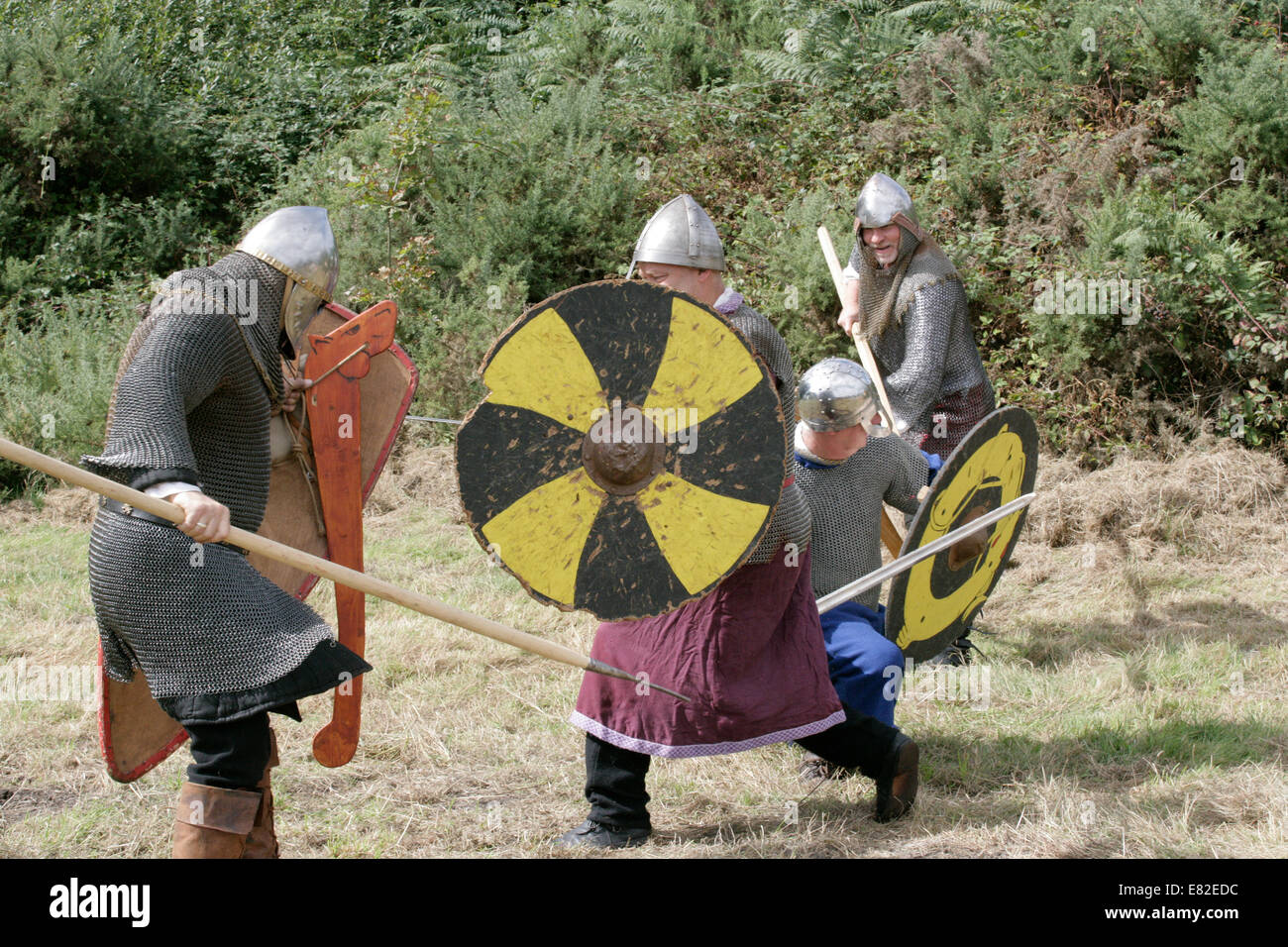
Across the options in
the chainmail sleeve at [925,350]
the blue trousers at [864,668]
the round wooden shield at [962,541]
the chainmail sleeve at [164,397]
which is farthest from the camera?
the chainmail sleeve at [925,350]

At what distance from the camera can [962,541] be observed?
3.55m

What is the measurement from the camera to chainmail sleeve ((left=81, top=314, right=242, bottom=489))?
2.31 m

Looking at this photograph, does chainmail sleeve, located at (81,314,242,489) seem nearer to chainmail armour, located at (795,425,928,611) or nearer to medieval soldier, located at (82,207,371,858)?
medieval soldier, located at (82,207,371,858)

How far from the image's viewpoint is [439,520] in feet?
20.1

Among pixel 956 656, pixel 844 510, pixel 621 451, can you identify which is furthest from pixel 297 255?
pixel 956 656

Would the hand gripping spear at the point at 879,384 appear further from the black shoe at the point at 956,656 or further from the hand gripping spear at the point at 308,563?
the hand gripping spear at the point at 308,563

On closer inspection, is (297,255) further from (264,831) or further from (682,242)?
(264,831)

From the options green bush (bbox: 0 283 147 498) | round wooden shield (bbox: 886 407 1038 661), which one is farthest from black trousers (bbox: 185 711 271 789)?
green bush (bbox: 0 283 147 498)

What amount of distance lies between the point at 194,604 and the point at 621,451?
87 centimetres

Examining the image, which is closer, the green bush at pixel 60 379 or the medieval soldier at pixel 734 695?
the medieval soldier at pixel 734 695

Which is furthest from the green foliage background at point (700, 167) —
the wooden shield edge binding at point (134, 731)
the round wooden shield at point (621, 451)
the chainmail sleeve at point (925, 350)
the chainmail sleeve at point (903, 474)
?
the wooden shield edge binding at point (134, 731)

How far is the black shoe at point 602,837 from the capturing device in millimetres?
2861

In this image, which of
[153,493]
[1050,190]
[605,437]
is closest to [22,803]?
[153,493]

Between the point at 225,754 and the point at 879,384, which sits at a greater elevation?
the point at 879,384
